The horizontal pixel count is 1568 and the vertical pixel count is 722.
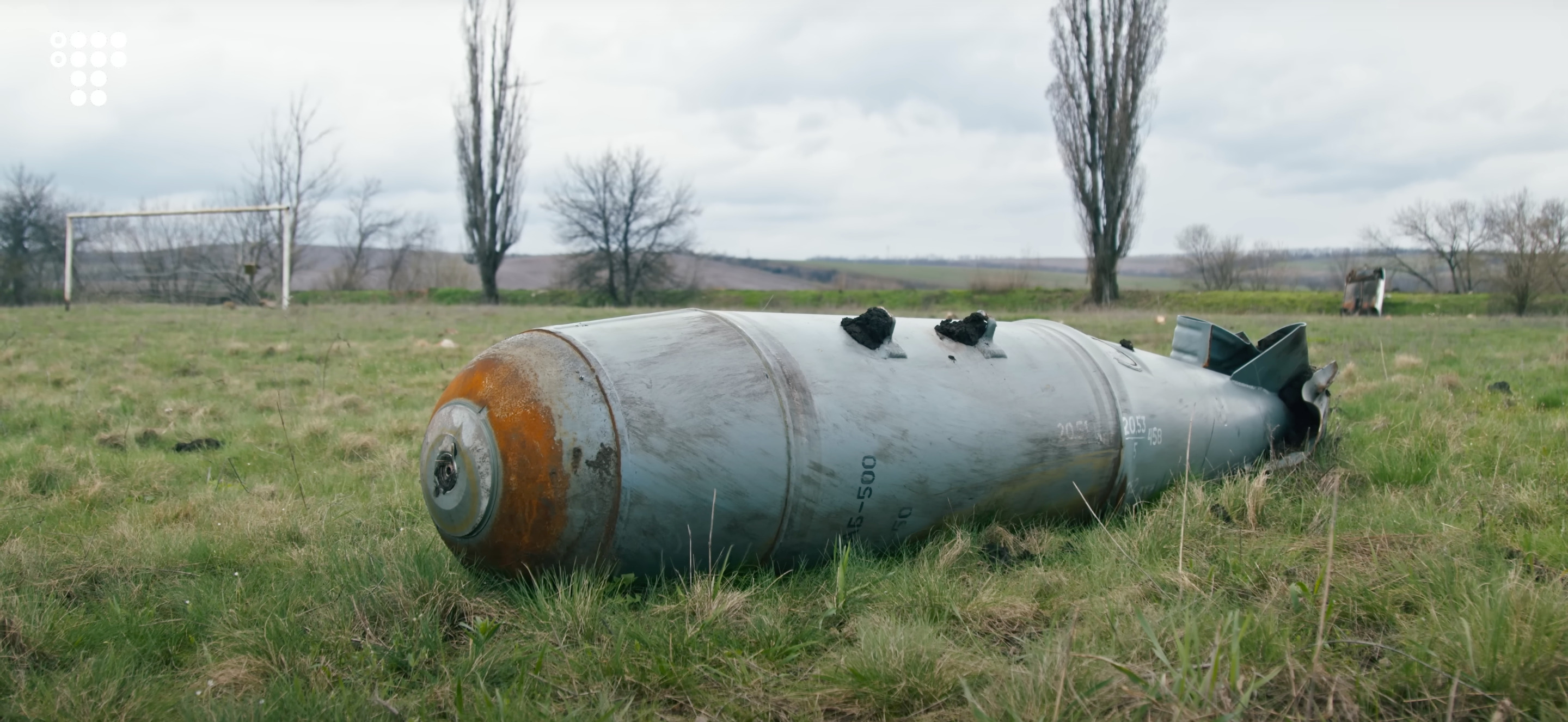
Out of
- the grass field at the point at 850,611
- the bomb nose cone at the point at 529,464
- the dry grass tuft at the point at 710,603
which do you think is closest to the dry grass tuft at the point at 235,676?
the grass field at the point at 850,611

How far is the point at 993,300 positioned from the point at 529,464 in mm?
32717

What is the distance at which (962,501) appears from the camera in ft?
11.0

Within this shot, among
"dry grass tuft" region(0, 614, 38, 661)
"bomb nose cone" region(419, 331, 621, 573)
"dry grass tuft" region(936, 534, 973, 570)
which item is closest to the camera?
"dry grass tuft" region(0, 614, 38, 661)

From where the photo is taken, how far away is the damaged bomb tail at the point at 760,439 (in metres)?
2.86

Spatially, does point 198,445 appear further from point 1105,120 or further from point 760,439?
point 1105,120

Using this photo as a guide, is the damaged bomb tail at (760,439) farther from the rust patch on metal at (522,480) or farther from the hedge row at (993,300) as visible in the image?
the hedge row at (993,300)

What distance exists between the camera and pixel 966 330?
3.65 metres

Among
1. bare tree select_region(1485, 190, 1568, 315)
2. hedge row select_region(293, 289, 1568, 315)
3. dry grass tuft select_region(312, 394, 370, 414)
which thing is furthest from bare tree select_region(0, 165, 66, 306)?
bare tree select_region(1485, 190, 1568, 315)

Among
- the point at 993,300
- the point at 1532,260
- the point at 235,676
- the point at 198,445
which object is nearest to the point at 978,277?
the point at 993,300

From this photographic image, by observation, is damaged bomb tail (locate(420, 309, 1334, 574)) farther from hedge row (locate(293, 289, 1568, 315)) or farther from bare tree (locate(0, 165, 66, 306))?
bare tree (locate(0, 165, 66, 306))

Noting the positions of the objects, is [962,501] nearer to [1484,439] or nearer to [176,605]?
[176,605]

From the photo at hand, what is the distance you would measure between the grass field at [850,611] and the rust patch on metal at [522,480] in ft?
0.44

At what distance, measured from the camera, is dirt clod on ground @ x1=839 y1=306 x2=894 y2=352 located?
11.2ft

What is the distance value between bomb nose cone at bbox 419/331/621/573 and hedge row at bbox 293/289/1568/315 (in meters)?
20.4
